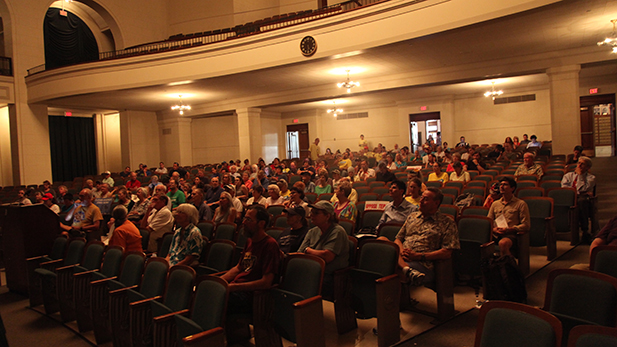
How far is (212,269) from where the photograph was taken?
3430 mm

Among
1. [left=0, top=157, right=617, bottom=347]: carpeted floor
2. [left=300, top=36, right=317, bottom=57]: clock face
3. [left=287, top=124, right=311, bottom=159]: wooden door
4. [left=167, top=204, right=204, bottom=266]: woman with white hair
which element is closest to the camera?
[left=0, top=157, right=617, bottom=347]: carpeted floor

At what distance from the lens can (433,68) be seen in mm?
10953

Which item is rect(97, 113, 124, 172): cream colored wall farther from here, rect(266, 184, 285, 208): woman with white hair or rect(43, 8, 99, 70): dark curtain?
rect(266, 184, 285, 208): woman with white hair

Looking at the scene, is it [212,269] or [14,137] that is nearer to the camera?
[212,269]

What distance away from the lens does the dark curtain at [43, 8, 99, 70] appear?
15523 mm

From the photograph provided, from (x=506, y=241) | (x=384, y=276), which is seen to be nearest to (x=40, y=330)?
(x=384, y=276)

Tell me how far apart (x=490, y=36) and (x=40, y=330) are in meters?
8.83

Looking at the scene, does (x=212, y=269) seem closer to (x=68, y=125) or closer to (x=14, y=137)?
(x=14, y=137)

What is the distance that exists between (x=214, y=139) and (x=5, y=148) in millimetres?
7968

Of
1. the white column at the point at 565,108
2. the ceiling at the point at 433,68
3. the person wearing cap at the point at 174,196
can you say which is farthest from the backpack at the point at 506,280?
the white column at the point at 565,108

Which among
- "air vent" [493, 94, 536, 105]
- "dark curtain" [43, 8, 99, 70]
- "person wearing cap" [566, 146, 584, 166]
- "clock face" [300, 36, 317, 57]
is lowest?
"person wearing cap" [566, 146, 584, 166]

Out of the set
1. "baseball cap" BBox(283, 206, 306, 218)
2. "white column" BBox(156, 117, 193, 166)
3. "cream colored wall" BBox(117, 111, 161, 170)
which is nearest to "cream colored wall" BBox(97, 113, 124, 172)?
"cream colored wall" BBox(117, 111, 161, 170)

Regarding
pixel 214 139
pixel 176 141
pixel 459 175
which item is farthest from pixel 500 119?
pixel 176 141

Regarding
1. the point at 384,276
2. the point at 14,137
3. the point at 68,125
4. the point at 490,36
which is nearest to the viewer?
the point at 384,276
